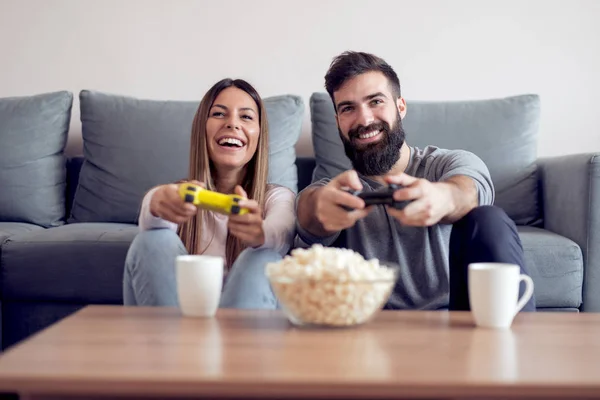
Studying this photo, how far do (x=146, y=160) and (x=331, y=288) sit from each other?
160cm

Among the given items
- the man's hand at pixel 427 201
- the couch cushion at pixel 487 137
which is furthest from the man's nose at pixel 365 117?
the couch cushion at pixel 487 137

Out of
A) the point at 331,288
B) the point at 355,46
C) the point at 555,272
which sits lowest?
the point at 555,272

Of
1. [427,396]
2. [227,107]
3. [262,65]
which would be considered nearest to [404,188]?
[427,396]

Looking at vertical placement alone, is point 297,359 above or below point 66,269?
above

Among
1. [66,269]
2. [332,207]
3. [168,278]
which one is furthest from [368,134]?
[66,269]

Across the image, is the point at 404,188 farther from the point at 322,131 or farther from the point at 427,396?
the point at 322,131

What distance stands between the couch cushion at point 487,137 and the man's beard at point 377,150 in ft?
2.01

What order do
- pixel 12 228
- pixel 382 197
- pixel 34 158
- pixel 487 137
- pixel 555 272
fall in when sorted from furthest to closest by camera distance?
1. pixel 34 158
2. pixel 487 137
3. pixel 12 228
4. pixel 555 272
5. pixel 382 197

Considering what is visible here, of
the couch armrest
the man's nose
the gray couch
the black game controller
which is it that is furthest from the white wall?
the black game controller

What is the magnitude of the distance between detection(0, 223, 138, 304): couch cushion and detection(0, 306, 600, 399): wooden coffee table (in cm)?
93

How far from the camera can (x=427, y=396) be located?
718 millimetres

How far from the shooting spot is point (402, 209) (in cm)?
131

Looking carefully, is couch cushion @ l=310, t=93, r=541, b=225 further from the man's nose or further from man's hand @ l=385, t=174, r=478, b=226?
man's hand @ l=385, t=174, r=478, b=226

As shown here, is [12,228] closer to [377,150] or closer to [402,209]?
[377,150]
